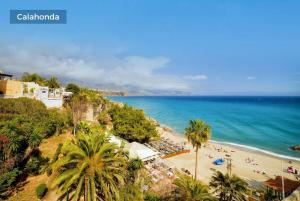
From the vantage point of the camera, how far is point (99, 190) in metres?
10.2

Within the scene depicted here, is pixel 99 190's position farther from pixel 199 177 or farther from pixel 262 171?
pixel 262 171

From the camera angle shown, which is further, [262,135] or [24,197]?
[262,135]

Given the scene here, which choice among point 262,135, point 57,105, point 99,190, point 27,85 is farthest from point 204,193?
point 262,135

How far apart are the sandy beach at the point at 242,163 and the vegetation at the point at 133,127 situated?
639cm

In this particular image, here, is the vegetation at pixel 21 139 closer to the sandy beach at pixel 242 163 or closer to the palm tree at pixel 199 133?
the palm tree at pixel 199 133

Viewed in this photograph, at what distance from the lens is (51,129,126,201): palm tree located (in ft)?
28.6

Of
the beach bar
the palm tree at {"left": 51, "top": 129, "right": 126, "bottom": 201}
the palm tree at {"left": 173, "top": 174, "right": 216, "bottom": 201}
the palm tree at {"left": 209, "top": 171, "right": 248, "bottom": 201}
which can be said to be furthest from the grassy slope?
the beach bar

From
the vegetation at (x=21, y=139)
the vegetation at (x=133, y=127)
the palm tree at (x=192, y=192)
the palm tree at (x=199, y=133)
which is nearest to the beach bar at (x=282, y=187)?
the palm tree at (x=199, y=133)

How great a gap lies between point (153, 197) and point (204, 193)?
5.35 metres

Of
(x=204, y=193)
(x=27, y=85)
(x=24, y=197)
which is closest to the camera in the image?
(x=204, y=193)

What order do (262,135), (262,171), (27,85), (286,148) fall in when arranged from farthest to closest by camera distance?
(262,135) → (286,148) → (27,85) → (262,171)

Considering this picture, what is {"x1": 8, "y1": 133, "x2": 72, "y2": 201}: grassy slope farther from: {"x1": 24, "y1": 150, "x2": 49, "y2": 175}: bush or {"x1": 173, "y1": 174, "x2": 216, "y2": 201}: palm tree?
{"x1": 173, "y1": 174, "x2": 216, "y2": 201}: palm tree

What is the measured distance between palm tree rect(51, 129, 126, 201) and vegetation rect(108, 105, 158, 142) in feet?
80.9

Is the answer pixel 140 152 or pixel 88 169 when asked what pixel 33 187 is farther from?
pixel 140 152
